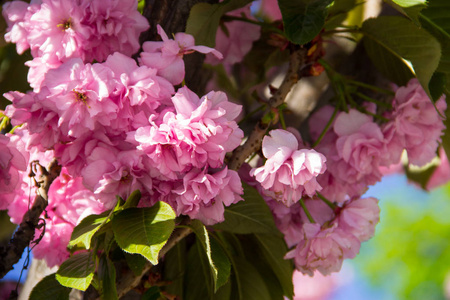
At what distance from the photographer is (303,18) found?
2.25ft

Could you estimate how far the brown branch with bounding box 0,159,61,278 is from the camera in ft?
2.25

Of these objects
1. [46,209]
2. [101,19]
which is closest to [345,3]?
[101,19]

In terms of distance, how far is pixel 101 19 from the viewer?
654mm

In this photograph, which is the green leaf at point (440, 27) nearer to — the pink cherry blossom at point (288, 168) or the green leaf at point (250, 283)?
the pink cherry blossom at point (288, 168)

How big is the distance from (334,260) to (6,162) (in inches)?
16.4

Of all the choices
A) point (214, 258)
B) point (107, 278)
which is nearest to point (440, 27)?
point (214, 258)

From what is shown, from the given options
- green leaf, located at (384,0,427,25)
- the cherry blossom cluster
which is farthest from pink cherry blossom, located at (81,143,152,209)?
green leaf, located at (384,0,427,25)

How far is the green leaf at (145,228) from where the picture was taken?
1.75 ft

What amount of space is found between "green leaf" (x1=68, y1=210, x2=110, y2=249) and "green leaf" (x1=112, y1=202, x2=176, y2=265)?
2 centimetres

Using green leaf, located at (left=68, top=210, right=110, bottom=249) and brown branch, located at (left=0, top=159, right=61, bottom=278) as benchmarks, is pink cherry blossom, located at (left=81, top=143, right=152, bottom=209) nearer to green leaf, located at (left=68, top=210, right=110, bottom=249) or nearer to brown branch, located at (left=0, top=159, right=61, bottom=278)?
green leaf, located at (left=68, top=210, right=110, bottom=249)

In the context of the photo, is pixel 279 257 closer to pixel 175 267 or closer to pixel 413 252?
pixel 175 267

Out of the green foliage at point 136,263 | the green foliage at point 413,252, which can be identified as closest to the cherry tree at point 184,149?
the green foliage at point 136,263

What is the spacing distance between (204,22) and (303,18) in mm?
126

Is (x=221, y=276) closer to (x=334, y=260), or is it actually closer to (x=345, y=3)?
(x=334, y=260)
